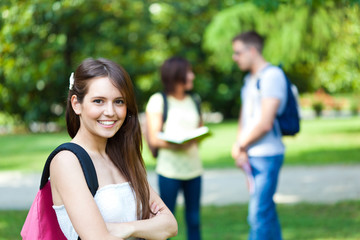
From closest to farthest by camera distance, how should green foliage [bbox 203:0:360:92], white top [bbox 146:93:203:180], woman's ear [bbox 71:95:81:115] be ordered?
→ 1. woman's ear [bbox 71:95:81:115]
2. white top [bbox 146:93:203:180]
3. green foliage [bbox 203:0:360:92]

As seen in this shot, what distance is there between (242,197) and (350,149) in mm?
7754

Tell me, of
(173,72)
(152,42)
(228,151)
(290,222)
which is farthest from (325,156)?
(173,72)

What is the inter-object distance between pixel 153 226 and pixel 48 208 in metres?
0.44

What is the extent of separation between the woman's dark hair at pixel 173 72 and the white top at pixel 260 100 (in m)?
0.60

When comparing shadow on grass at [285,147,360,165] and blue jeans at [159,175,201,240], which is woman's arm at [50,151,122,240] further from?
shadow on grass at [285,147,360,165]

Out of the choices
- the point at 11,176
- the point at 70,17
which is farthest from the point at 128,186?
the point at 11,176

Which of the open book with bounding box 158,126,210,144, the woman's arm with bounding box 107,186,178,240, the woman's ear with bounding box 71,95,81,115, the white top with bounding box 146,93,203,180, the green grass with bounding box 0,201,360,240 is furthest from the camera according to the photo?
the green grass with bounding box 0,201,360,240

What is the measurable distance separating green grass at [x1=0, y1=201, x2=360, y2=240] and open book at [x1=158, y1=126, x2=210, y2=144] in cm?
170

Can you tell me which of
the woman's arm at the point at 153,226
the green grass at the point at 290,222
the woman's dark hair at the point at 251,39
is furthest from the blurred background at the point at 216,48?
the woman's arm at the point at 153,226

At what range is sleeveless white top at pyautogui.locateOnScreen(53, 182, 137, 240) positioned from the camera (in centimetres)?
215

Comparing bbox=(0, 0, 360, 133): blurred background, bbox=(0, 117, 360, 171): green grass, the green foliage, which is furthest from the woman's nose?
the green foliage

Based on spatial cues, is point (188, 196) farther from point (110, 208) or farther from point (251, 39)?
point (110, 208)

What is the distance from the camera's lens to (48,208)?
7.09 feet

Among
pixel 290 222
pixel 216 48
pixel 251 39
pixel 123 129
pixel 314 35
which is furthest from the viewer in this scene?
pixel 216 48
